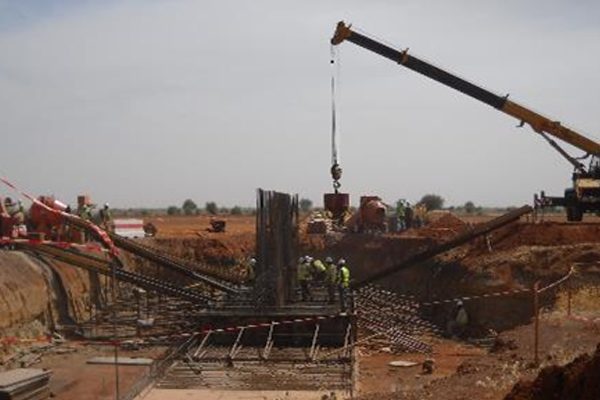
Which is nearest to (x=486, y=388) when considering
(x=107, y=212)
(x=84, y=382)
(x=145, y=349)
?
(x=84, y=382)

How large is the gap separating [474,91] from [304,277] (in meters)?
8.63

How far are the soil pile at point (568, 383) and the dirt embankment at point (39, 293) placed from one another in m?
14.1

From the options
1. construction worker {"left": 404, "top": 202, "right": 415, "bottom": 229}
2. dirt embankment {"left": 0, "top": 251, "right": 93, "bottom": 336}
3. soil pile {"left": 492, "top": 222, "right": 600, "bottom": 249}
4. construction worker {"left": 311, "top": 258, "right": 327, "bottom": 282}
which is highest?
construction worker {"left": 404, "top": 202, "right": 415, "bottom": 229}

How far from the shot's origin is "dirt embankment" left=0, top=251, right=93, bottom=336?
724 inches

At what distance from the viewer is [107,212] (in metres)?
26.9

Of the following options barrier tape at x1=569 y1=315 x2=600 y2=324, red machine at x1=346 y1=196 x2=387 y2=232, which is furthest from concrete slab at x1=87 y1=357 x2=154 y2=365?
red machine at x1=346 y1=196 x2=387 y2=232

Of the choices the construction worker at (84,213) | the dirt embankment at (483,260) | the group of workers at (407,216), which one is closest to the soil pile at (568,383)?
the dirt embankment at (483,260)

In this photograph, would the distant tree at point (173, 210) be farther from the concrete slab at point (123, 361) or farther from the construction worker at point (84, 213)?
the concrete slab at point (123, 361)

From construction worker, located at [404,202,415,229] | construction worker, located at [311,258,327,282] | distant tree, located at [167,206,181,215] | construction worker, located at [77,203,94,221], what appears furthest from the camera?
distant tree, located at [167,206,181,215]

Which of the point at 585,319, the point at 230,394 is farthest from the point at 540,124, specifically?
the point at 230,394

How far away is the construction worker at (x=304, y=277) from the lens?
63.9ft

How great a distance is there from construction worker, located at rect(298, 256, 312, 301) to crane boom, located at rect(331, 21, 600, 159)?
7.28m

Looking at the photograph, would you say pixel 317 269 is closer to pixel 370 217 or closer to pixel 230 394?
pixel 230 394

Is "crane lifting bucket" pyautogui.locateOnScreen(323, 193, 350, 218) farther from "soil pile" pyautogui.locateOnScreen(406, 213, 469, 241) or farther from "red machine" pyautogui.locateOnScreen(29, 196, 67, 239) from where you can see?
"red machine" pyautogui.locateOnScreen(29, 196, 67, 239)
